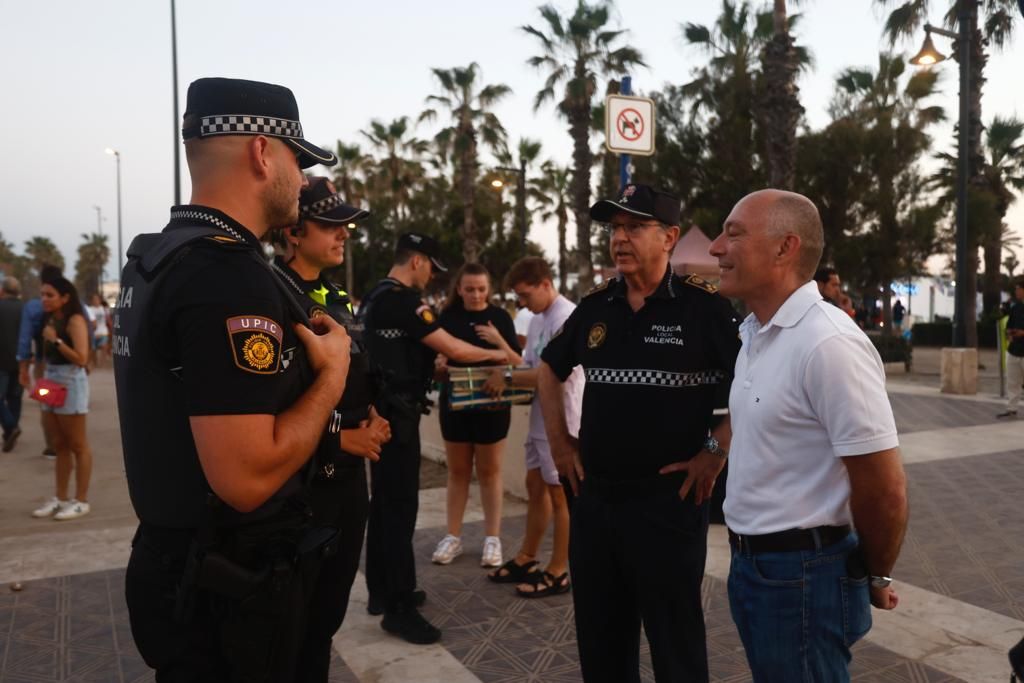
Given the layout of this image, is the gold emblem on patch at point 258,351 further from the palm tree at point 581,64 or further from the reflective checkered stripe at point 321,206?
the palm tree at point 581,64

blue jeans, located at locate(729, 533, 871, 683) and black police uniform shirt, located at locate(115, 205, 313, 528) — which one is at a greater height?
black police uniform shirt, located at locate(115, 205, 313, 528)

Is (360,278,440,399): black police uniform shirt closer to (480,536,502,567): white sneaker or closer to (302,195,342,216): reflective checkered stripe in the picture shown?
(302,195,342,216): reflective checkered stripe

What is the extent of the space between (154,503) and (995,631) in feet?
13.7

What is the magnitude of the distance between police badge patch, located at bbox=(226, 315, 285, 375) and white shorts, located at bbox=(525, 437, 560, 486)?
3.33 meters

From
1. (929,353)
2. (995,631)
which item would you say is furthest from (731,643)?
(929,353)

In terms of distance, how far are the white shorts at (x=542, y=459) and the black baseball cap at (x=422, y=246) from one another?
130 cm

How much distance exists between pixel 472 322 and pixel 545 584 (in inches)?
71.7

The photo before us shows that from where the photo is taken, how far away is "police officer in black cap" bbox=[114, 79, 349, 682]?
1.66 meters

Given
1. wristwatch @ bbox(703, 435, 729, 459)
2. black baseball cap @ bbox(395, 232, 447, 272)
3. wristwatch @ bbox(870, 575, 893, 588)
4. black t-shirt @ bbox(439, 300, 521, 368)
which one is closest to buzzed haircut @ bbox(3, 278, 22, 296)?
black t-shirt @ bbox(439, 300, 521, 368)

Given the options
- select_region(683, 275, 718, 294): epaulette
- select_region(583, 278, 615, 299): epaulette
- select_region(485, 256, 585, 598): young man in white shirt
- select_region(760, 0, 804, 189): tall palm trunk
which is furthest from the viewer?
select_region(760, 0, 804, 189): tall palm trunk

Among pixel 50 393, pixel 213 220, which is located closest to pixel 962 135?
pixel 50 393

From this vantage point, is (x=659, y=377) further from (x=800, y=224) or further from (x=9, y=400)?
(x=9, y=400)

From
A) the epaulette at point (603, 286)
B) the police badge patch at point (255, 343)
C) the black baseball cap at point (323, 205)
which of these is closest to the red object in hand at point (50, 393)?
the black baseball cap at point (323, 205)

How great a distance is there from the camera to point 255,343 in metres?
1.66
